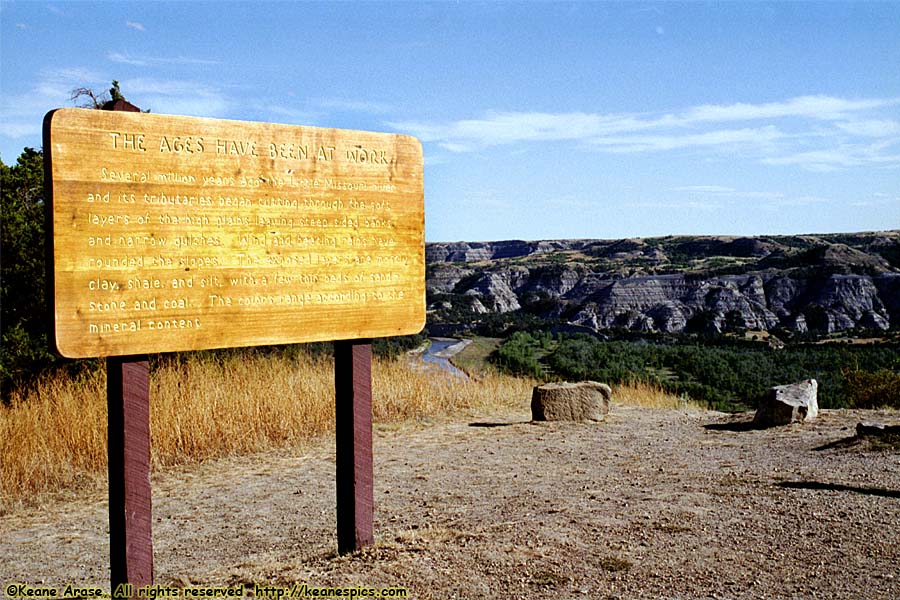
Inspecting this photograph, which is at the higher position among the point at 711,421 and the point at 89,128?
the point at 89,128

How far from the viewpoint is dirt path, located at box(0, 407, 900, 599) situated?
3.99 m

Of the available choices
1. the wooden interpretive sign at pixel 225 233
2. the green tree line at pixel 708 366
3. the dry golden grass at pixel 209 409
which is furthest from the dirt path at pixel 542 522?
the green tree line at pixel 708 366

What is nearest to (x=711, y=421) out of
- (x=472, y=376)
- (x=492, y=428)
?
(x=492, y=428)

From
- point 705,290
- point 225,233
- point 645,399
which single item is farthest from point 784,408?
point 705,290

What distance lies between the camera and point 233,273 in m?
3.95

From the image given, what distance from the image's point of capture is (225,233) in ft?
12.9

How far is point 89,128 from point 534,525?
10.9 feet

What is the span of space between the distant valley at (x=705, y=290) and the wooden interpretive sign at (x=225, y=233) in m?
32.0

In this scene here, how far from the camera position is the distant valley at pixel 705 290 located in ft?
152

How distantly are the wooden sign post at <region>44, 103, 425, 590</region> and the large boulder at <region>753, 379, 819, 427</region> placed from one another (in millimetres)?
5833

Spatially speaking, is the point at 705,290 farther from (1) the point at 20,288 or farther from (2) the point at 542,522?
(2) the point at 542,522

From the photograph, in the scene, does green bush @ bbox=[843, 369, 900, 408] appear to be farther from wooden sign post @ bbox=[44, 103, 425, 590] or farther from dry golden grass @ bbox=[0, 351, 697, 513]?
wooden sign post @ bbox=[44, 103, 425, 590]

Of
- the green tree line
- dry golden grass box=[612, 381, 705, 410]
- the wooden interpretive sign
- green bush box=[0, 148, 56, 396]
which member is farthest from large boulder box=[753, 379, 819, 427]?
green bush box=[0, 148, 56, 396]

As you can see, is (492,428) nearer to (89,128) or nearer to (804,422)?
(804,422)
